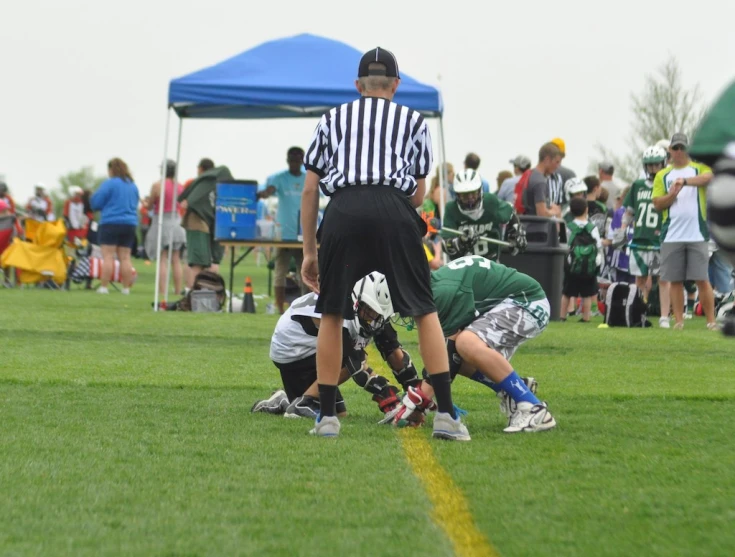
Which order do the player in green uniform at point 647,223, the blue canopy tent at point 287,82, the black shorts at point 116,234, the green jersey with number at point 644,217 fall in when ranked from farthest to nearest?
the black shorts at point 116,234, the blue canopy tent at point 287,82, the green jersey with number at point 644,217, the player in green uniform at point 647,223

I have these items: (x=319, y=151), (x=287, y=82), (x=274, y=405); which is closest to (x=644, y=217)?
(x=287, y=82)

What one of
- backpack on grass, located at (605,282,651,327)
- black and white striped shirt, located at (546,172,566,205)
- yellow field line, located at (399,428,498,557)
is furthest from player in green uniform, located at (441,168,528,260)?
yellow field line, located at (399,428,498,557)

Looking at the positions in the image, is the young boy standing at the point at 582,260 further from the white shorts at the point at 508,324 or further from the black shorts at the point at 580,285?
the white shorts at the point at 508,324

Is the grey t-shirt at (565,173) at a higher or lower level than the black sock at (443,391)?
higher

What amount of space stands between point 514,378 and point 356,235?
3.51 feet

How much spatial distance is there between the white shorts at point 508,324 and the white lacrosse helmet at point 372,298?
0.41 m

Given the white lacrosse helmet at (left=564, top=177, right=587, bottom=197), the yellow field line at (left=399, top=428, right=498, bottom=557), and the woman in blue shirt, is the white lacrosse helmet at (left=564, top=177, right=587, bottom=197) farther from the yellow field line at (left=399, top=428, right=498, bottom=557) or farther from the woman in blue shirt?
the yellow field line at (left=399, top=428, right=498, bottom=557)

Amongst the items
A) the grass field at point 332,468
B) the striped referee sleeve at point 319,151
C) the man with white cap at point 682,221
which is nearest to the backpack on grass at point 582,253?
the man with white cap at point 682,221

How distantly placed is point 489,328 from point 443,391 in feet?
1.90

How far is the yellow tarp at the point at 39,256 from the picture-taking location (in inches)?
807

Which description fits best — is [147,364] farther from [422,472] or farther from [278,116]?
[278,116]

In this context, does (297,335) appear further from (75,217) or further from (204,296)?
(75,217)

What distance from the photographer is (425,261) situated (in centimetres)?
589

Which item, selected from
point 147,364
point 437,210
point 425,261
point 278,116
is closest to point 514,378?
point 425,261
